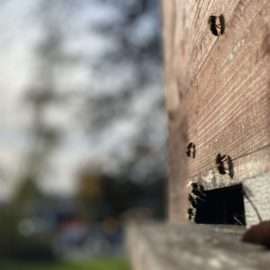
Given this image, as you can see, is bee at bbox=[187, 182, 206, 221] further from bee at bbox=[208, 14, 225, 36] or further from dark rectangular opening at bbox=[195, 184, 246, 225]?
bee at bbox=[208, 14, 225, 36]

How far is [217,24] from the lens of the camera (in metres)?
0.92

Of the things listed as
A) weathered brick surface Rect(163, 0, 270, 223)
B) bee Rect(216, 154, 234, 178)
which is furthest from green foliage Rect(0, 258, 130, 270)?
bee Rect(216, 154, 234, 178)

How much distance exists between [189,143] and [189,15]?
0.23 meters

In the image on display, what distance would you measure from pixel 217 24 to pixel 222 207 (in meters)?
0.27

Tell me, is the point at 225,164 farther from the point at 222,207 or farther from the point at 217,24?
the point at 217,24

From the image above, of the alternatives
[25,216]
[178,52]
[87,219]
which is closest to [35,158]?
[25,216]

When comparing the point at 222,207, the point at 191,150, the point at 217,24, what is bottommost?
the point at 222,207

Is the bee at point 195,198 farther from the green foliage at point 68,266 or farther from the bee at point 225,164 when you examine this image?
the green foliage at point 68,266

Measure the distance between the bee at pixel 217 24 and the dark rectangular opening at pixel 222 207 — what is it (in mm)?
221

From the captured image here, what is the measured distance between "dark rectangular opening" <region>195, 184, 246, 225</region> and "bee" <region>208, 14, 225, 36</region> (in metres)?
0.22

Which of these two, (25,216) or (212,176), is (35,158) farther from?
(212,176)

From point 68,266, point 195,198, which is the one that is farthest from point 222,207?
point 68,266

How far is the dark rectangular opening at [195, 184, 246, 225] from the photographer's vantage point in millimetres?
875

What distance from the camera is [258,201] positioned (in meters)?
0.76
